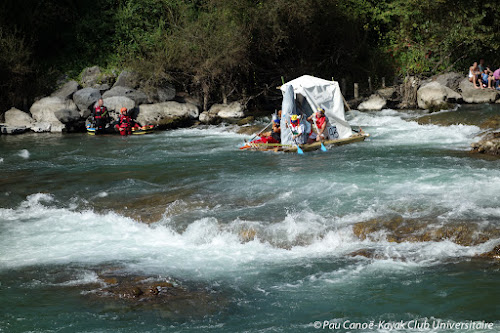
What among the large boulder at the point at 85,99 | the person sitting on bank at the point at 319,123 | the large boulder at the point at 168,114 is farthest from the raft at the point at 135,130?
the person sitting on bank at the point at 319,123

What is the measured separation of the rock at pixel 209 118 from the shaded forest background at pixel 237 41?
1688 millimetres

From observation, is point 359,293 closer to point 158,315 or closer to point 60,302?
point 158,315

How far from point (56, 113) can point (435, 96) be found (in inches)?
677

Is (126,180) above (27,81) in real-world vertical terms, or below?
below

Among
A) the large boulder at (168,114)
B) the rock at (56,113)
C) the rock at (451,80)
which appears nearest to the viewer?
the large boulder at (168,114)

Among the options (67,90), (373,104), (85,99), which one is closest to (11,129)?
(85,99)

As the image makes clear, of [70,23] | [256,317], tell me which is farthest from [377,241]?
[70,23]

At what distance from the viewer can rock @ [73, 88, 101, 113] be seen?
27109mm

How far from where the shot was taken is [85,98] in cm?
2723

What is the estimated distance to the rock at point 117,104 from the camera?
2648 cm

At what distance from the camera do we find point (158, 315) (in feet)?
23.4

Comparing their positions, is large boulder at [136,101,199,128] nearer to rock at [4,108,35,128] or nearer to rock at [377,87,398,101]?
rock at [4,108,35,128]

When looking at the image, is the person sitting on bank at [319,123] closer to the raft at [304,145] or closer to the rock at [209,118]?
the raft at [304,145]

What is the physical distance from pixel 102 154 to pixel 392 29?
70.9 ft
